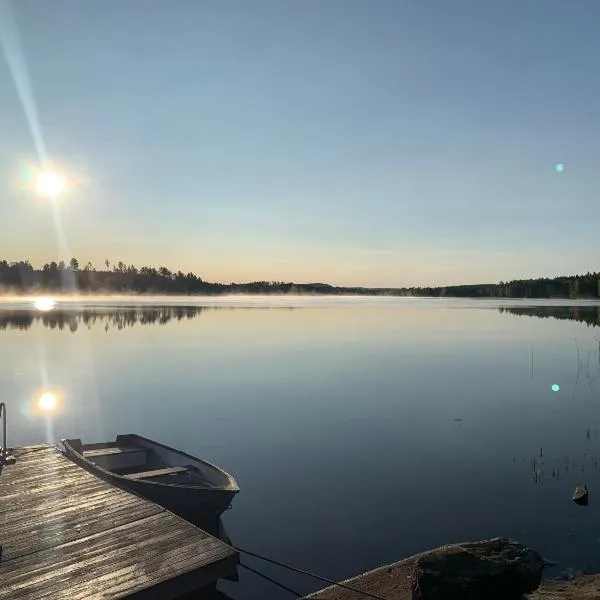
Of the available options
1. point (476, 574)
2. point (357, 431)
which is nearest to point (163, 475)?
point (476, 574)

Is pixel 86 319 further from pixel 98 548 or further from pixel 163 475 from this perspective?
pixel 98 548

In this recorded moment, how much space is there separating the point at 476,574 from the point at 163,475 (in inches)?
337

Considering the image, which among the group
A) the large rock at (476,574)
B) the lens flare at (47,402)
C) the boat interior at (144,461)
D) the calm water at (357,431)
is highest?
the large rock at (476,574)

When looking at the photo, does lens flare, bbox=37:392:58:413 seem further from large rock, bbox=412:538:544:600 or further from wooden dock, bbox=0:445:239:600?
large rock, bbox=412:538:544:600

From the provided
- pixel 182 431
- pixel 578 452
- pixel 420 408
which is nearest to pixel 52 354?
pixel 182 431

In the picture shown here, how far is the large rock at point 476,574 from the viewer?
745 cm

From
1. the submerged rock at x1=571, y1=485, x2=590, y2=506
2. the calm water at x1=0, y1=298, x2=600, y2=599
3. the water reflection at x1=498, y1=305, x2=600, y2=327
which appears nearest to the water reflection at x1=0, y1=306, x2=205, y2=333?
the calm water at x1=0, y1=298, x2=600, y2=599

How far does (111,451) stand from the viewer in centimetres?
1627

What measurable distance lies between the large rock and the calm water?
10.7 ft

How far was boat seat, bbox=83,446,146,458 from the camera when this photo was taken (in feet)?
51.6

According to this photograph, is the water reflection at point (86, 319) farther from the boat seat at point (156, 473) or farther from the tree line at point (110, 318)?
the boat seat at point (156, 473)

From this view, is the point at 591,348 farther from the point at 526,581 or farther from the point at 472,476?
the point at 526,581

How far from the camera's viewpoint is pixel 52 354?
4816 centimetres

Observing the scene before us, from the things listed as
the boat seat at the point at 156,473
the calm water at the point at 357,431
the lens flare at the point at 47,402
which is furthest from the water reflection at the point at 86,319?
the boat seat at the point at 156,473
